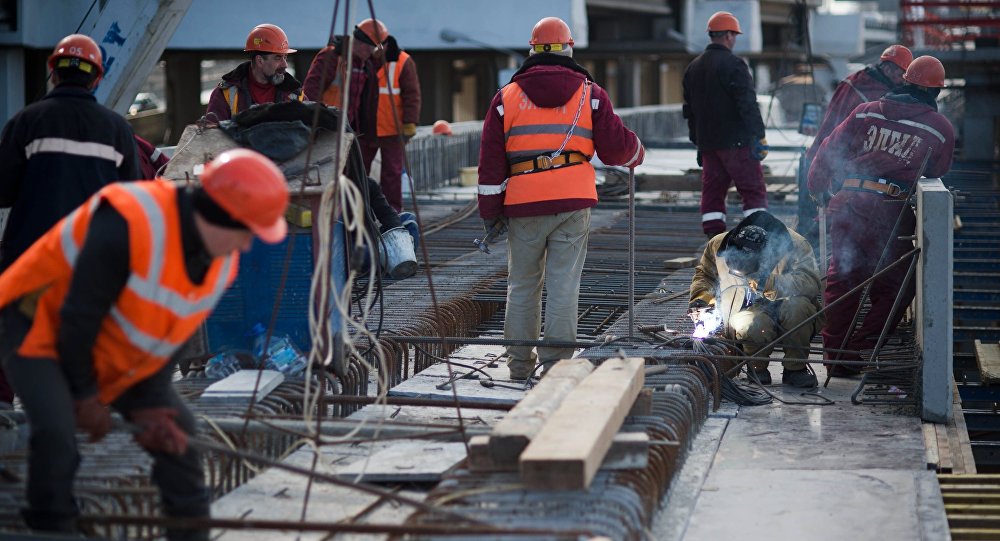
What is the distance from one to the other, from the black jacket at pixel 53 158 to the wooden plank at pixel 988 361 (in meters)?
5.98

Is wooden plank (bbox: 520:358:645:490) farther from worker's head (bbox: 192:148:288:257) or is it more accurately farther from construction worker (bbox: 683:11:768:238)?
construction worker (bbox: 683:11:768:238)

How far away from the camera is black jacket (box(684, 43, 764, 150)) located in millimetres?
10359

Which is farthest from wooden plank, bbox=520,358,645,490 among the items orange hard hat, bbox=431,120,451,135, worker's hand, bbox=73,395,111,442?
orange hard hat, bbox=431,120,451,135

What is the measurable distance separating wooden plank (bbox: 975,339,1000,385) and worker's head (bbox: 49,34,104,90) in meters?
6.16

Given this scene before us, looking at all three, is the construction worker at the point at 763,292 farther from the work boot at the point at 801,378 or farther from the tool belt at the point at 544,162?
the tool belt at the point at 544,162

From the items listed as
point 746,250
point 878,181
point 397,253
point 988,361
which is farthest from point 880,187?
point 397,253

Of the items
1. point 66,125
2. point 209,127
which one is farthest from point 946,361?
point 66,125

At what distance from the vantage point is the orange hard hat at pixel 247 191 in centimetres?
395

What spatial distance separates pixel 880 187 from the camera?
8.19m

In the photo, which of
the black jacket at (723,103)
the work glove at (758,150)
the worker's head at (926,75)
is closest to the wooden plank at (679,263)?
the black jacket at (723,103)

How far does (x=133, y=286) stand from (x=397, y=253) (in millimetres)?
3302

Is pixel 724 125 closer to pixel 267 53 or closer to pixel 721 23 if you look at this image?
pixel 721 23

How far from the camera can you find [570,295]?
23.9 ft

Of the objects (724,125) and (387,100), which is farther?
(387,100)
